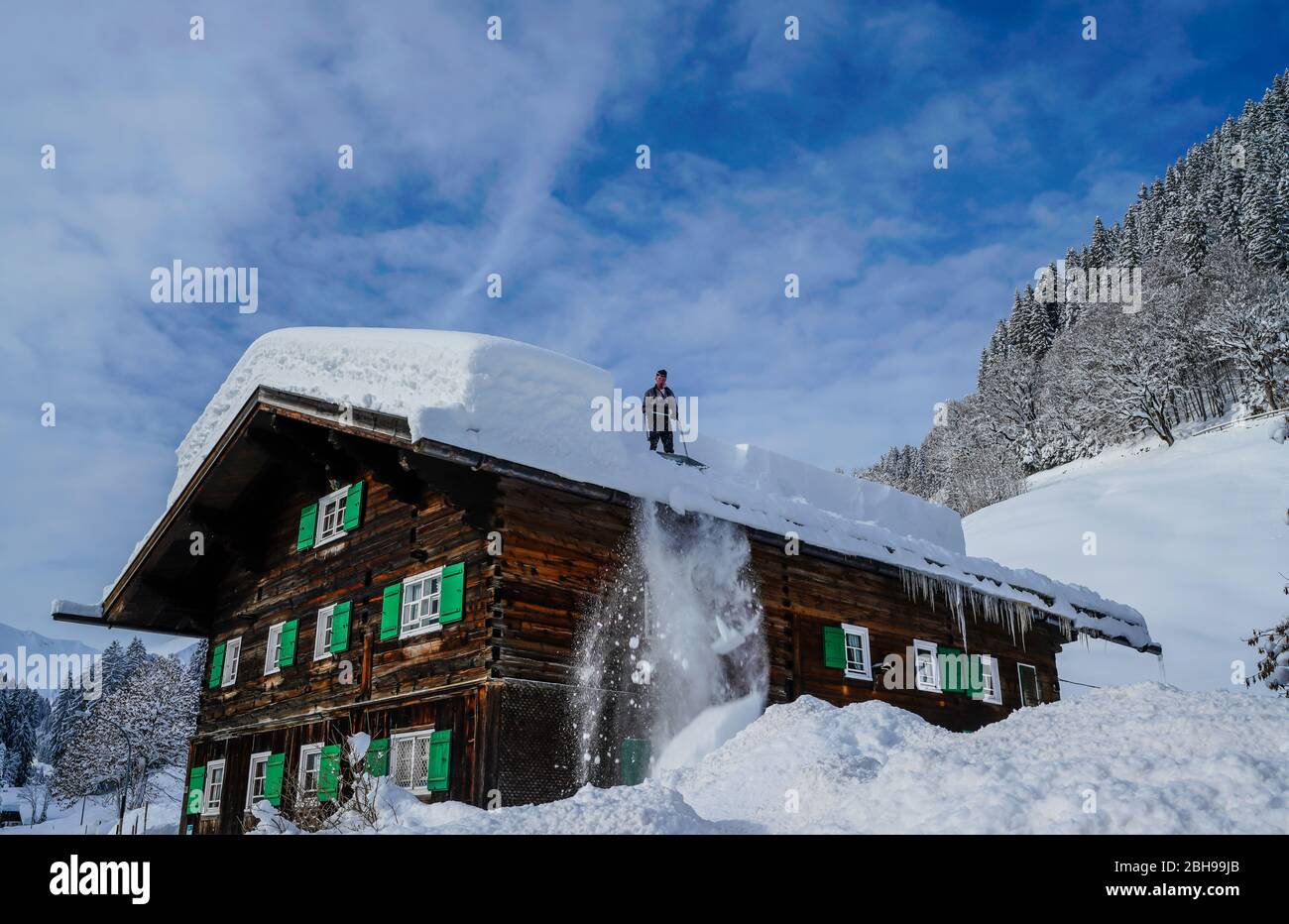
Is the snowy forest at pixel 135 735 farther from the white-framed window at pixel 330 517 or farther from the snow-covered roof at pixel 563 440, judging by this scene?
the snow-covered roof at pixel 563 440

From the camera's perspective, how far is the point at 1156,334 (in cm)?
5738

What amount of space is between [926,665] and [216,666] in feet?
47.0

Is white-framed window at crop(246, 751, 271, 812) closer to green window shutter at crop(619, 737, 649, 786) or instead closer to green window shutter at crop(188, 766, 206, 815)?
green window shutter at crop(188, 766, 206, 815)

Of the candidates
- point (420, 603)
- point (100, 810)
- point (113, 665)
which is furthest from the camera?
point (113, 665)

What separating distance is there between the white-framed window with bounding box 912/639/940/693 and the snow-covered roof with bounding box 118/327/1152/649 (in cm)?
112

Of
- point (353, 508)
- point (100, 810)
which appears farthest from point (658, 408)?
point (100, 810)

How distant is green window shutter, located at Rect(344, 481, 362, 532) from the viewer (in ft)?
53.4

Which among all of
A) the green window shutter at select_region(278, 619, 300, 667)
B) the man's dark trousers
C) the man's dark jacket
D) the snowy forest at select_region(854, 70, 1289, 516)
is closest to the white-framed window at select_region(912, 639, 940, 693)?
the man's dark trousers

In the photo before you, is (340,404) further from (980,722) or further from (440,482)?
(980,722)

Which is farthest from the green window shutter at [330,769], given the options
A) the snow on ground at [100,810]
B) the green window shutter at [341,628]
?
the snow on ground at [100,810]

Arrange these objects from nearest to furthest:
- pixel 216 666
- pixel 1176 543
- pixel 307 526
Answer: pixel 307 526, pixel 216 666, pixel 1176 543

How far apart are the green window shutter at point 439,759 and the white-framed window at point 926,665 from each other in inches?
369

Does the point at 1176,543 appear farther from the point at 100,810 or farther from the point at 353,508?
the point at 100,810
